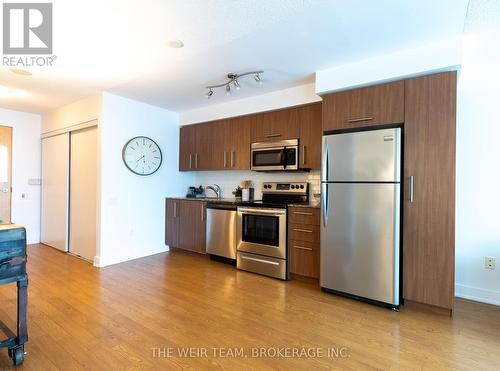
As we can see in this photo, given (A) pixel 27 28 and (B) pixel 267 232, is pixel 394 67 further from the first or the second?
(A) pixel 27 28

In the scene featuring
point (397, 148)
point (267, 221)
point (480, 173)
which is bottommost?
point (267, 221)

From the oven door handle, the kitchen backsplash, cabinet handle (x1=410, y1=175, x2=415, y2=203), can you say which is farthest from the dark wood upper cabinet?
cabinet handle (x1=410, y1=175, x2=415, y2=203)

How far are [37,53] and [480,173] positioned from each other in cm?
454

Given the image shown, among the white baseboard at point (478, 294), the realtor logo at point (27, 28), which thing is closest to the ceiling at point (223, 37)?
the realtor logo at point (27, 28)

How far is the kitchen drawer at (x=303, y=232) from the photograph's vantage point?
3182 millimetres

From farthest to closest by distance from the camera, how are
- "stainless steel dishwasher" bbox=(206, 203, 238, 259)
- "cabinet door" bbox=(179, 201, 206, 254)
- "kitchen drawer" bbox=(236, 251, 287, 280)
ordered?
"cabinet door" bbox=(179, 201, 206, 254) → "stainless steel dishwasher" bbox=(206, 203, 238, 259) → "kitchen drawer" bbox=(236, 251, 287, 280)

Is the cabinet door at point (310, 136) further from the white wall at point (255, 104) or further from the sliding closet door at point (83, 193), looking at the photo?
the sliding closet door at point (83, 193)

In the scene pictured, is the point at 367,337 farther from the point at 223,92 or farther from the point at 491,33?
the point at 223,92

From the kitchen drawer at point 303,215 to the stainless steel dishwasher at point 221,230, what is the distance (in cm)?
89

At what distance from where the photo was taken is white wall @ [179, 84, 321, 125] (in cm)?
353

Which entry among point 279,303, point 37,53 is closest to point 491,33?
point 279,303

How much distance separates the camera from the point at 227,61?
286 cm

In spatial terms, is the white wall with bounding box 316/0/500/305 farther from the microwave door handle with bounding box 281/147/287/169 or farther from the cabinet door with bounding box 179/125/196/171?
the cabinet door with bounding box 179/125/196/171

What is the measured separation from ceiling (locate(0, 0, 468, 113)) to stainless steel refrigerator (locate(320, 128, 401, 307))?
0.84m
